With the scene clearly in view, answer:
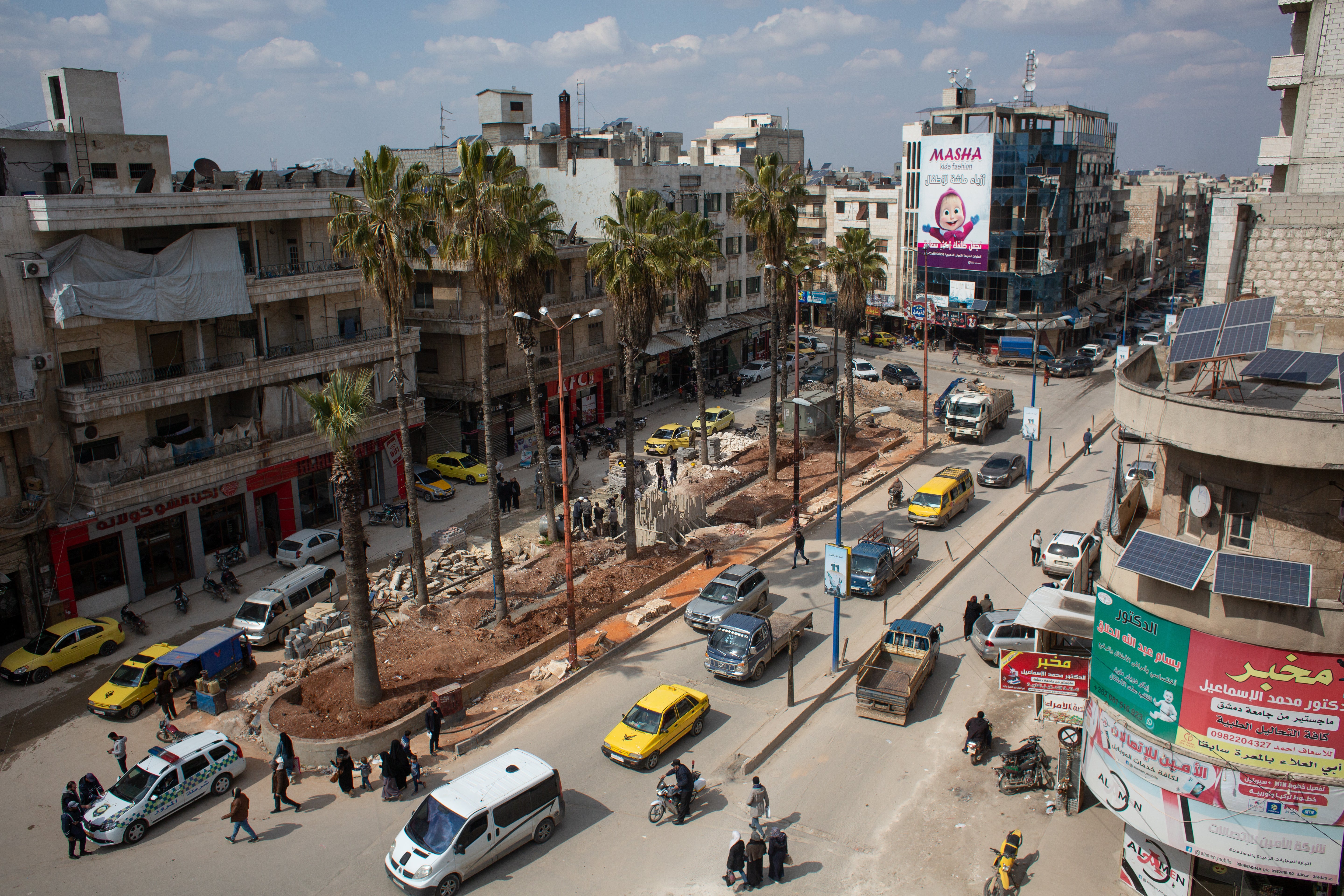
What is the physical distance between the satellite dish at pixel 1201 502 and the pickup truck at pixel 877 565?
14.2m

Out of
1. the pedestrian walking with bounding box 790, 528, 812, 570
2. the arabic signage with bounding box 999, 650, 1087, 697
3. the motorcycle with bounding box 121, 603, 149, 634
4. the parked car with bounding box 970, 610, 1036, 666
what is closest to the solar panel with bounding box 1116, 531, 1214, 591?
the arabic signage with bounding box 999, 650, 1087, 697

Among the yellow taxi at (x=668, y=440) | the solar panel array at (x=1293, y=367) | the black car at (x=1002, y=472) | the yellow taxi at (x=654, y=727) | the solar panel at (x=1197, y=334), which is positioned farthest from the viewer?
the yellow taxi at (x=668, y=440)

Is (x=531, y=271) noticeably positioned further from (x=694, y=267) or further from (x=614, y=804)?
(x=614, y=804)

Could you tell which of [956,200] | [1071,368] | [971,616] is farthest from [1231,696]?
[956,200]

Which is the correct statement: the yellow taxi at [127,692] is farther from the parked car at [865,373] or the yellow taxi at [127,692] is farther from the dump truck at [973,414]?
the parked car at [865,373]

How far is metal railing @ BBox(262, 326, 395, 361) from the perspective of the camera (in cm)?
3806

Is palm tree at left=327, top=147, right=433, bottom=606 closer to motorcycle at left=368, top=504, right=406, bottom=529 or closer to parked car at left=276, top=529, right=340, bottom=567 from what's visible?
parked car at left=276, top=529, right=340, bottom=567

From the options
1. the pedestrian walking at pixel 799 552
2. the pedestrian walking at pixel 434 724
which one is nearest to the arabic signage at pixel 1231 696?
the pedestrian walking at pixel 434 724

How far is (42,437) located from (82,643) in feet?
23.6

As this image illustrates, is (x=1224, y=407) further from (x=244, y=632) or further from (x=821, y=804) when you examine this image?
(x=244, y=632)

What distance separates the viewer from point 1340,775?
1504 cm

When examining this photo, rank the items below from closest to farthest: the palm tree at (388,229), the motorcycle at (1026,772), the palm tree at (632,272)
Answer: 1. the motorcycle at (1026,772)
2. the palm tree at (388,229)
3. the palm tree at (632,272)

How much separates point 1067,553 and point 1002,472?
10993mm

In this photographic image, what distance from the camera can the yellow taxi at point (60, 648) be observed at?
2772 centimetres
